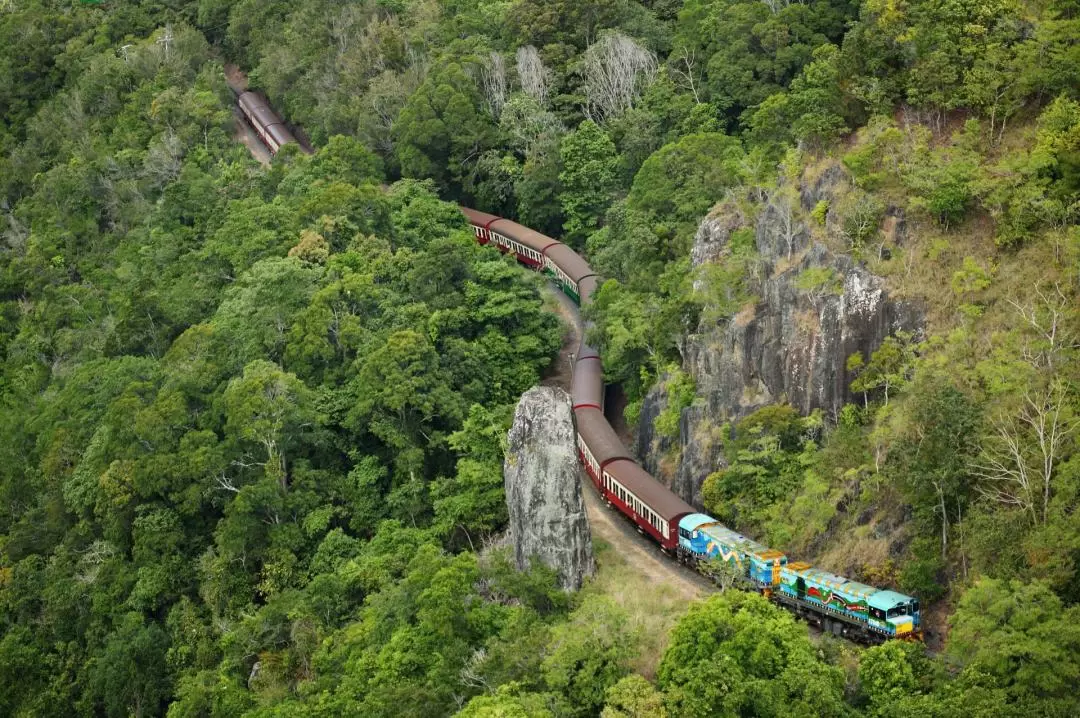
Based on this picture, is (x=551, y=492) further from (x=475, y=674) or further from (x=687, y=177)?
(x=687, y=177)

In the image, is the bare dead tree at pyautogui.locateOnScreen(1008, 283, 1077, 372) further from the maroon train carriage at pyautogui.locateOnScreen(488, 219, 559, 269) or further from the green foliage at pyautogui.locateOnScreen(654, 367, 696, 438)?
the maroon train carriage at pyautogui.locateOnScreen(488, 219, 559, 269)

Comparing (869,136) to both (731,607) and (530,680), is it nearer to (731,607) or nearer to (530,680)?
(731,607)

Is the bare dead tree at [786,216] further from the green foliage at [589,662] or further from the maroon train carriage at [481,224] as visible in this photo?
the maroon train carriage at [481,224]

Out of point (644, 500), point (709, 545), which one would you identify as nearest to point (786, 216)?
point (644, 500)

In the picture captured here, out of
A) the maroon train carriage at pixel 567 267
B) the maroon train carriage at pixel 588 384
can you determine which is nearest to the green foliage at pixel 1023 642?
the maroon train carriage at pixel 588 384

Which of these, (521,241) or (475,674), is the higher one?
(475,674)
